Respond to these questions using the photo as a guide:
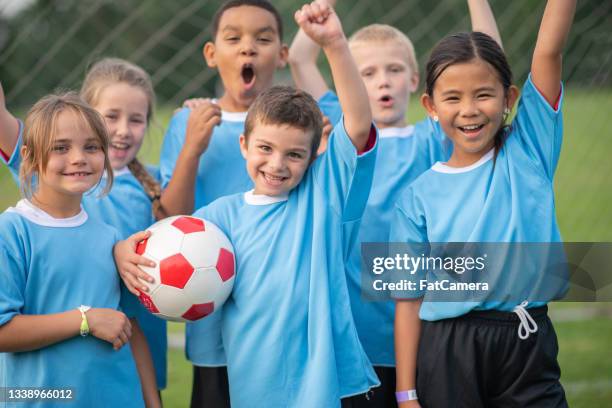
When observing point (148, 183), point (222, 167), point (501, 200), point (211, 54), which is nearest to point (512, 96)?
point (501, 200)

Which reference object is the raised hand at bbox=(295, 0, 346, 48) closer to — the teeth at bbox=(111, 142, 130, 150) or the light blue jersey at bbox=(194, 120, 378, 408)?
the light blue jersey at bbox=(194, 120, 378, 408)

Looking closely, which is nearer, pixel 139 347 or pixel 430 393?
pixel 430 393

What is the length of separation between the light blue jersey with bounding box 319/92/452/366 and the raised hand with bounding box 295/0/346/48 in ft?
2.25

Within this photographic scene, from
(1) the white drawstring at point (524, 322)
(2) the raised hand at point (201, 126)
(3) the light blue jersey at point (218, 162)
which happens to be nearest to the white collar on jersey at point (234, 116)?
(3) the light blue jersey at point (218, 162)

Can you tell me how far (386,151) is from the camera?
2.85 metres

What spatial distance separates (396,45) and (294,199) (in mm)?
1009

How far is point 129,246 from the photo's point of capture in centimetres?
235

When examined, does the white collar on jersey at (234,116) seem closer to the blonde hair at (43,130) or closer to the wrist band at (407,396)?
the blonde hair at (43,130)

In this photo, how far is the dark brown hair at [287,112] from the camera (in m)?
2.36

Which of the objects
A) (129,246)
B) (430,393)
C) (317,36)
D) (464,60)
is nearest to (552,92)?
(464,60)

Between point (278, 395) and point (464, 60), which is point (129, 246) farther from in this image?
point (464, 60)

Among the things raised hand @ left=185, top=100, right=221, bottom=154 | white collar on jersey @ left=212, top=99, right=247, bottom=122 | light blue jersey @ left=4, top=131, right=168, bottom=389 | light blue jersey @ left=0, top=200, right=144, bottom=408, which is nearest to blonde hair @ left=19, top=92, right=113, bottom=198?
light blue jersey @ left=0, top=200, right=144, bottom=408

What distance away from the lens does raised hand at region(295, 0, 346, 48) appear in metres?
2.26

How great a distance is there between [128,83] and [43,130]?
75 centimetres
